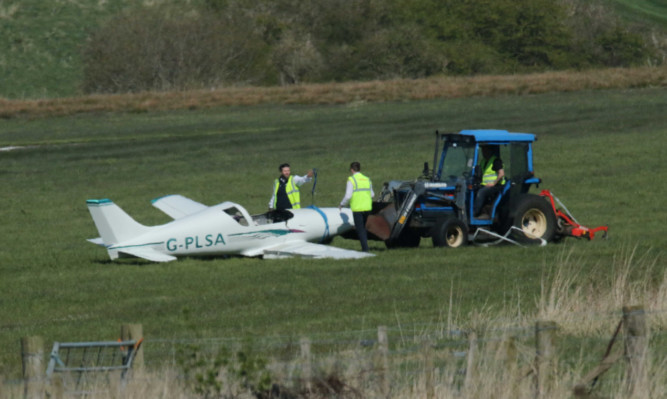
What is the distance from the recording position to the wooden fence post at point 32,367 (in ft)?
25.1

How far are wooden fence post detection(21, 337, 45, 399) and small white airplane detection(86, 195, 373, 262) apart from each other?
365 inches

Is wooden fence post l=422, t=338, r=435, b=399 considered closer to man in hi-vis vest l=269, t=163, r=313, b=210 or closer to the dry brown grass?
man in hi-vis vest l=269, t=163, r=313, b=210

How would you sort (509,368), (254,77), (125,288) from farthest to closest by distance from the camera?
(254,77)
(125,288)
(509,368)

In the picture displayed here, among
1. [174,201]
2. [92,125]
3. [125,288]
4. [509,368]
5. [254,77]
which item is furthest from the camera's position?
[254,77]

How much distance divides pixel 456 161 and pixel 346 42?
221 ft

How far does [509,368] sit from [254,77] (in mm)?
71569

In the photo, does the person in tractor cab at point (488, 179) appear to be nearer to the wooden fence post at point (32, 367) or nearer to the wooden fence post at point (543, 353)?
the wooden fence post at point (543, 353)

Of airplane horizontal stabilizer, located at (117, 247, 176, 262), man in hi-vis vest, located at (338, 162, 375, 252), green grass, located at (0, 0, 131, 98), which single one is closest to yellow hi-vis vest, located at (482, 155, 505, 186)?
man in hi-vis vest, located at (338, 162, 375, 252)

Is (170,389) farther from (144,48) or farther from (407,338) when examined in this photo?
(144,48)

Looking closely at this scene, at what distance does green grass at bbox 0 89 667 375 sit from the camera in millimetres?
14055

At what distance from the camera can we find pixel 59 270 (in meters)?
18.3

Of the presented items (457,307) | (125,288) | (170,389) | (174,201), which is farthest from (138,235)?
(170,389)

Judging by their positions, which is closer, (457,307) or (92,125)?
(457,307)

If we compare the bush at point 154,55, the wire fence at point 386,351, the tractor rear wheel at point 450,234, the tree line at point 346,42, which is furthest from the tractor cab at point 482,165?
the tree line at point 346,42
